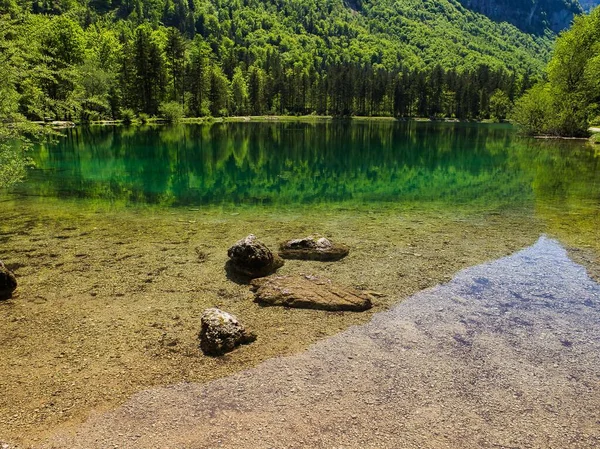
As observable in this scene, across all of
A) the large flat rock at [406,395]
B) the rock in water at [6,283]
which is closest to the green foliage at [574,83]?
the large flat rock at [406,395]

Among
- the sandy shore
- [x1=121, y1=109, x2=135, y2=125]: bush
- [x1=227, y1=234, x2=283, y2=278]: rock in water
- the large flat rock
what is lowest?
the large flat rock

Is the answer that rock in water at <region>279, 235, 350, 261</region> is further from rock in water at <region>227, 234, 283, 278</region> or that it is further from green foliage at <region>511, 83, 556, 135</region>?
green foliage at <region>511, 83, 556, 135</region>

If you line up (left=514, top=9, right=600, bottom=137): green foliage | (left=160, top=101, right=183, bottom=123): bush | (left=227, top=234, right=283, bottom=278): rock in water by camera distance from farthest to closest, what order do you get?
1. (left=160, top=101, right=183, bottom=123): bush
2. (left=514, top=9, right=600, bottom=137): green foliage
3. (left=227, top=234, right=283, bottom=278): rock in water

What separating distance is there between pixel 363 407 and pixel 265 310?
3.86 meters

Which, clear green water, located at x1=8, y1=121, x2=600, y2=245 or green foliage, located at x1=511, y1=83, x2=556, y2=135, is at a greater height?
green foliage, located at x1=511, y1=83, x2=556, y2=135

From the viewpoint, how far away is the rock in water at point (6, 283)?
1015cm

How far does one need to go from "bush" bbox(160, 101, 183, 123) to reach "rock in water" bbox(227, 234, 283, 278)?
87.8 meters

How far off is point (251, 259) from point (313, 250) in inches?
94.8

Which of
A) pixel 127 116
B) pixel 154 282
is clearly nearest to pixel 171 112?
pixel 127 116

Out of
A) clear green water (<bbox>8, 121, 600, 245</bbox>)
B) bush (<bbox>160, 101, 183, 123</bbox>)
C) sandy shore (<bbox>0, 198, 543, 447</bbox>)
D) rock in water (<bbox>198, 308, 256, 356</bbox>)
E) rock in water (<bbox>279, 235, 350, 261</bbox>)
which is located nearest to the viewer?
sandy shore (<bbox>0, 198, 543, 447</bbox>)

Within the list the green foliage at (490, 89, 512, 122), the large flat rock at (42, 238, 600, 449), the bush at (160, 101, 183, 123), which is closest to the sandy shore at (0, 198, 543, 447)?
the large flat rock at (42, 238, 600, 449)

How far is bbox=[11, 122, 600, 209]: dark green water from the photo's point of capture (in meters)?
24.0

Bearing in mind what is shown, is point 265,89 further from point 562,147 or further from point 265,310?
point 265,310

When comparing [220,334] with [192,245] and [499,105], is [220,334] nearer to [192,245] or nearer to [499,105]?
[192,245]
